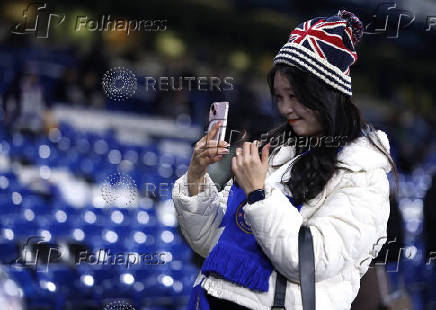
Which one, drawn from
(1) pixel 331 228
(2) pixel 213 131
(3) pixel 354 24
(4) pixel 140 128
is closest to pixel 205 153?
(2) pixel 213 131

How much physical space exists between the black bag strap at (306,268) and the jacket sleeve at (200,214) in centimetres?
35

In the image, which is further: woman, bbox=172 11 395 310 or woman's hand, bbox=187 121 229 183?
woman's hand, bbox=187 121 229 183

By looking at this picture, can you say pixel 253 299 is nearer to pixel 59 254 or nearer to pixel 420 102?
pixel 59 254

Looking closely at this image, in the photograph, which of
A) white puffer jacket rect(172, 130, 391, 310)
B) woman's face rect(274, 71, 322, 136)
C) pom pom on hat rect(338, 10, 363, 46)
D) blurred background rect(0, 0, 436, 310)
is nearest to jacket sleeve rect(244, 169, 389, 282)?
white puffer jacket rect(172, 130, 391, 310)

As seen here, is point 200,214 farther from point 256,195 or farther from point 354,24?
point 354,24

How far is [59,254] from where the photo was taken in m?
3.33

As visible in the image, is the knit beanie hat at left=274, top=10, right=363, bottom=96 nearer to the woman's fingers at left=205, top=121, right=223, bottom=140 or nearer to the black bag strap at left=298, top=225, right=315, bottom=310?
the woman's fingers at left=205, top=121, right=223, bottom=140

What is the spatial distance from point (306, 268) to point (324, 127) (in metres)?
0.38

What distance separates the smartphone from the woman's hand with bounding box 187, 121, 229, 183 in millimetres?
10

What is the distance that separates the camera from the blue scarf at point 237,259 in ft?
4.88

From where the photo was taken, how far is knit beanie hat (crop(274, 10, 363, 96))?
1551 mm

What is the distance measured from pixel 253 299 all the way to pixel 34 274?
5.87 ft

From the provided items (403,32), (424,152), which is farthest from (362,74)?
(424,152)

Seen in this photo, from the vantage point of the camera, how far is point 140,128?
8.92 meters
